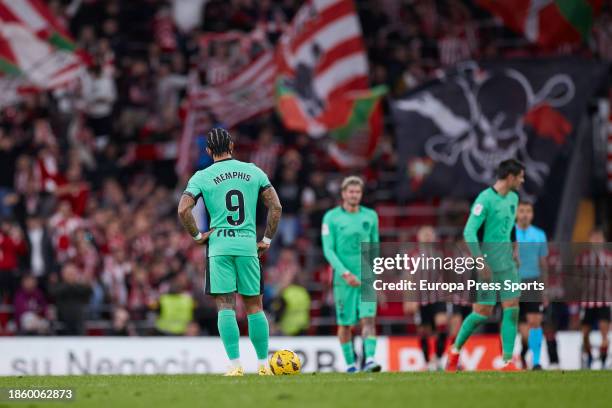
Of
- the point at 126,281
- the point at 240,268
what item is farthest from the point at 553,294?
the point at 126,281

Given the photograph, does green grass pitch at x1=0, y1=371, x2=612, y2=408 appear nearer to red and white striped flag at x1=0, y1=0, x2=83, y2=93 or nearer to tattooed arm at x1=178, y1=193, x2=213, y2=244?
tattooed arm at x1=178, y1=193, x2=213, y2=244

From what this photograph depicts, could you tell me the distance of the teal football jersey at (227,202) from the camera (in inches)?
568

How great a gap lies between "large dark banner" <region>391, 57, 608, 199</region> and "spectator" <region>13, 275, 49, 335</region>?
22.9 feet

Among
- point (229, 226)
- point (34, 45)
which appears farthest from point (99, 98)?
point (229, 226)

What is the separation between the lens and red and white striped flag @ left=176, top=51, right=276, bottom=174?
2634 centimetres

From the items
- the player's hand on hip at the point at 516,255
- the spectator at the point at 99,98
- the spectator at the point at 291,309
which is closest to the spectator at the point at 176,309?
the spectator at the point at 291,309

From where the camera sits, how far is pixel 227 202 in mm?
14445

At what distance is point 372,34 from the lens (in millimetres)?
29016

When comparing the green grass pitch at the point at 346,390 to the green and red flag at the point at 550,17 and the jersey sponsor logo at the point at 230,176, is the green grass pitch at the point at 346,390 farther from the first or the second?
the green and red flag at the point at 550,17

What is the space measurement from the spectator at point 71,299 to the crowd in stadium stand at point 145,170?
2cm

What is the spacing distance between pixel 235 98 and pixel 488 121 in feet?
16.3

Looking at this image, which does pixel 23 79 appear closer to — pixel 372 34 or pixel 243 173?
pixel 372 34

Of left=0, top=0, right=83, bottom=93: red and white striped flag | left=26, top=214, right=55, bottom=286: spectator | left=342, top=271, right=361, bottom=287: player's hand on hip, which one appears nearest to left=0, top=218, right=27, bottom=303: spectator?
Answer: left=26, top=214, right=55, bottom=286: spectator

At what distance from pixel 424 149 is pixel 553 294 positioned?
700 cm
